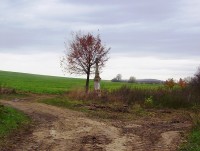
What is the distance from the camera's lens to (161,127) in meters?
17.2

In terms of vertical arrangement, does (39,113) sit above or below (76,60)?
below

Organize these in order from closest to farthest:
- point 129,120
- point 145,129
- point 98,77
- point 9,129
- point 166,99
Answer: point 9,129
point 145,129
point 129,120
point 166,99
point 98,77

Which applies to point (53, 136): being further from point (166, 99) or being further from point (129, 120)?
point (166, 99)

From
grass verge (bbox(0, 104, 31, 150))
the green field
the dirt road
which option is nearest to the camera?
the dirt road

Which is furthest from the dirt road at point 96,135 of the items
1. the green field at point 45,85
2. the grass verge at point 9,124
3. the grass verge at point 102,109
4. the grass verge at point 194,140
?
the green field at point 45,85

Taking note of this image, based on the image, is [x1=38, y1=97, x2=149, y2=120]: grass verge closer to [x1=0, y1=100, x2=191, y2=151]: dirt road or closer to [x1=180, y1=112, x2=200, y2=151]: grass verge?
[x1=0, y1=100, x2=191, y2=151]: dirt road

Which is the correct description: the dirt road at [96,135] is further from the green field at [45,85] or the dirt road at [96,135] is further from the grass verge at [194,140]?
the green field at [45,85]

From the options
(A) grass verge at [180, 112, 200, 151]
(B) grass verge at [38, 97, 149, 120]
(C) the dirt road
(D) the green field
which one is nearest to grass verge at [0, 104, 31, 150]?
(C) the dirt road

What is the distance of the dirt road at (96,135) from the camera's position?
1202 centimetres

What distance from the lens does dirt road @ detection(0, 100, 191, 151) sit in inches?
473

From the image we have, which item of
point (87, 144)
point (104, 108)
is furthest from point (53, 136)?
point (104, 108)

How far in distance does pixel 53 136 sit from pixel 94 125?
3.32 metres

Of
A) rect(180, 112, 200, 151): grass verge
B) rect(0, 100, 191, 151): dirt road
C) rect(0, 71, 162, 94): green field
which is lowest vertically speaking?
rect(0, 100, 191, 151): dirt road

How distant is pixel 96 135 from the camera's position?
14.1 meters
